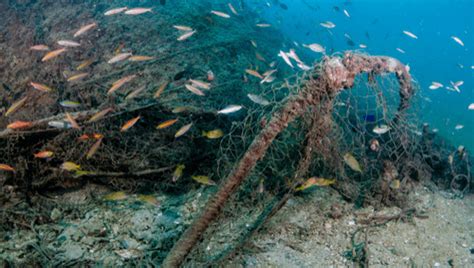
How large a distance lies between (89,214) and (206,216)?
237 cm

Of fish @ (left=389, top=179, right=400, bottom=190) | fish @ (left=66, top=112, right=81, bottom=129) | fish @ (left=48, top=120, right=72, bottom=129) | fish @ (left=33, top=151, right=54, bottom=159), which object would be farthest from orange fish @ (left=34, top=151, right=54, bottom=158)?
fish @ (left=389, top=179, right=400, bottom=190)

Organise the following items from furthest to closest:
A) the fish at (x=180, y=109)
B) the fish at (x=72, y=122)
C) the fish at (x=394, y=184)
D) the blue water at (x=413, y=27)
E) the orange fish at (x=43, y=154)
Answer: the blue water at (x=413, y=27), the fish at (x=394, y=184), the fish at (x=180, y=109), the orange fish at (x=43, y=154), the fish at (x=72, y=122)

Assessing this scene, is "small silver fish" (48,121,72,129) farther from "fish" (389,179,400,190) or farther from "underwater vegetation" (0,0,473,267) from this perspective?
"fish" (389,179,400,190)

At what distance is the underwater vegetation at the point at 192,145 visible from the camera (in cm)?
364

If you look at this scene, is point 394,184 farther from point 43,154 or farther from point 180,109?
point 43,154

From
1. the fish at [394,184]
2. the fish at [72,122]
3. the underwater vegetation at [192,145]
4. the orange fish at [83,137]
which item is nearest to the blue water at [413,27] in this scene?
the underwater vegetation at [192,145]

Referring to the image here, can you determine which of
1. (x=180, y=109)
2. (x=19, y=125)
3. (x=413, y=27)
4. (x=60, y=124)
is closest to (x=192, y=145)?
(x=180, y=109)

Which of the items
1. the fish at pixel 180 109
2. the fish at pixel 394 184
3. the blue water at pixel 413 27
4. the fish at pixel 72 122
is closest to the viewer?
the fish at pixel 72 122

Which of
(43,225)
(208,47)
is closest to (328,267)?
(43,225)

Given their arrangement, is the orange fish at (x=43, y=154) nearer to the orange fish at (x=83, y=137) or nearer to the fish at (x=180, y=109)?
the orange fish at (x=83, y=137)

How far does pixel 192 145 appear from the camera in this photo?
5367 mm

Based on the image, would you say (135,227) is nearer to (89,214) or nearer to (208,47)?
(89,214)

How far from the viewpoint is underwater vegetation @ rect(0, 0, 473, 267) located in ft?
12.0

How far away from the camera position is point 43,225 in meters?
4.20
